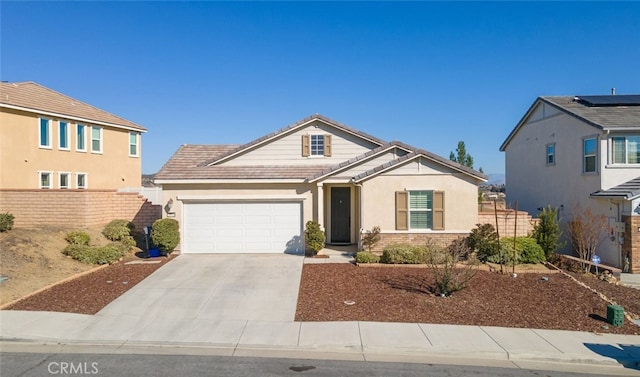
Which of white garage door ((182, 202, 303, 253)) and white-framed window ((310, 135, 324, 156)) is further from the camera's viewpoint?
white-framed window ((310, 135, 324, 156))

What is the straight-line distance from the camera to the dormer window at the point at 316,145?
59.3ft

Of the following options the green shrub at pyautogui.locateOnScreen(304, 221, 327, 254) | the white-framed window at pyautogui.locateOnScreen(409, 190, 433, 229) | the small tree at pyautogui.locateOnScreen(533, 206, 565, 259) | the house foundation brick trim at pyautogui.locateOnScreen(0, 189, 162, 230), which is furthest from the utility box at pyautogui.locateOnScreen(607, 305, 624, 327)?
the house foundation brick trim at pyautogui.locateOnScreen(0, 189, 162, 230)

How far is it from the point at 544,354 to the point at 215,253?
12.1m

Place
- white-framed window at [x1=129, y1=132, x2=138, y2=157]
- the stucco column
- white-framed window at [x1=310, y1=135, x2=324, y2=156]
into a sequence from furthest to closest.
Result: white-framed window at [x1=129, y1=132, x2=138, y2=157], white-framed window at [x1=310, y1=135, x2=324, y2=156], the stucco column

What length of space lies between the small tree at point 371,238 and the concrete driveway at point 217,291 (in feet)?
8.19

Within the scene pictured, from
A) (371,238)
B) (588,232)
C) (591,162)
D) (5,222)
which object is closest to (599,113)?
(591,162)

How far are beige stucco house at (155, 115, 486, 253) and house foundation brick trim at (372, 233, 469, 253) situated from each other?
38 mm

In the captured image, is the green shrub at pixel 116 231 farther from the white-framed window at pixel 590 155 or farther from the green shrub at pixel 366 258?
the white-framed window at pixel 590 155

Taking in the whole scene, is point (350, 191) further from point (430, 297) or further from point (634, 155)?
point (634, 155)

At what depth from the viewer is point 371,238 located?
49.4ft

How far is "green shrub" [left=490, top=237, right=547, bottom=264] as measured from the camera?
14.0 metres

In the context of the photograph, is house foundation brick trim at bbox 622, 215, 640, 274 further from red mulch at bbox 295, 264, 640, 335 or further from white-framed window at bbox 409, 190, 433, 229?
white-framed window at bbox 409, 190, 433, 229

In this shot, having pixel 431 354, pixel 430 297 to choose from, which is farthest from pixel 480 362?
pixel 430 297

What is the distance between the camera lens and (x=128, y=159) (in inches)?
1039
